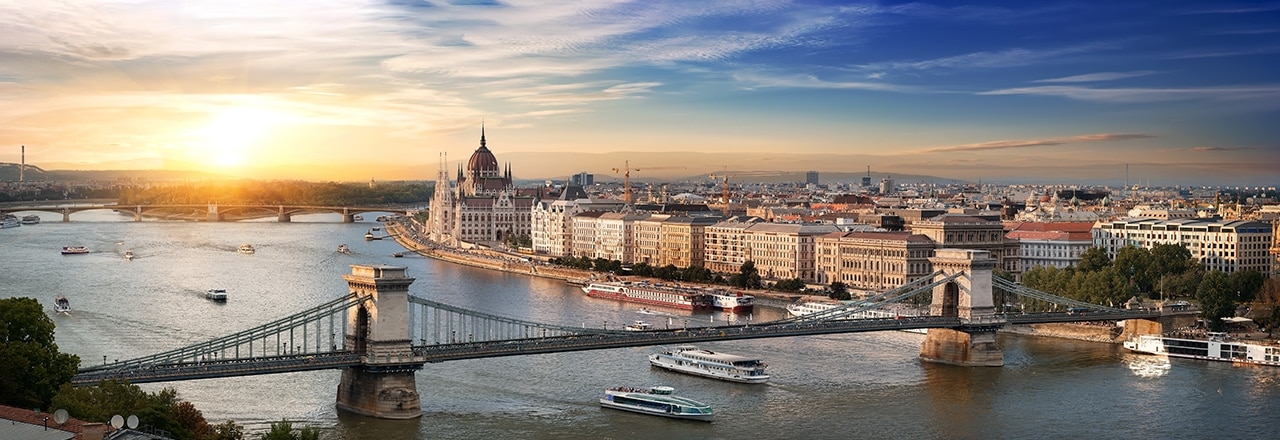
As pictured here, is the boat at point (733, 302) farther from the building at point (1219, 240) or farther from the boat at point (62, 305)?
the boat at point (62, 305)

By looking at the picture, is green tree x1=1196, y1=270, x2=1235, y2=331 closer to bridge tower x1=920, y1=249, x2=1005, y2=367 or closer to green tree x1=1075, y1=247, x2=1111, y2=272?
bridge tower x1=920, y1=249, x2=1005, y2=367

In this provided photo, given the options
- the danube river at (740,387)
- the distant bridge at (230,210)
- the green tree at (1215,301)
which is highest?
the distant bridge at (230,210)

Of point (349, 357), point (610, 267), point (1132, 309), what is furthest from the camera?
point (610, 267)

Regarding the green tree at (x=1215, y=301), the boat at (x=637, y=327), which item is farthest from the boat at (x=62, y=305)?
the green tree at (x=1215, y=301)

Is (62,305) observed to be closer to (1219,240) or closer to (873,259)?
(873,259)

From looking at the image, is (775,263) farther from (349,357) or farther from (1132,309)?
(349,357)

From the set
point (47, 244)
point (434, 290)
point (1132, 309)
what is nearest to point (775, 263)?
point (434, 290)

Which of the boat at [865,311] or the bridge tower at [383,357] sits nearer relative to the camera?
the bridge tower at [383,357]
